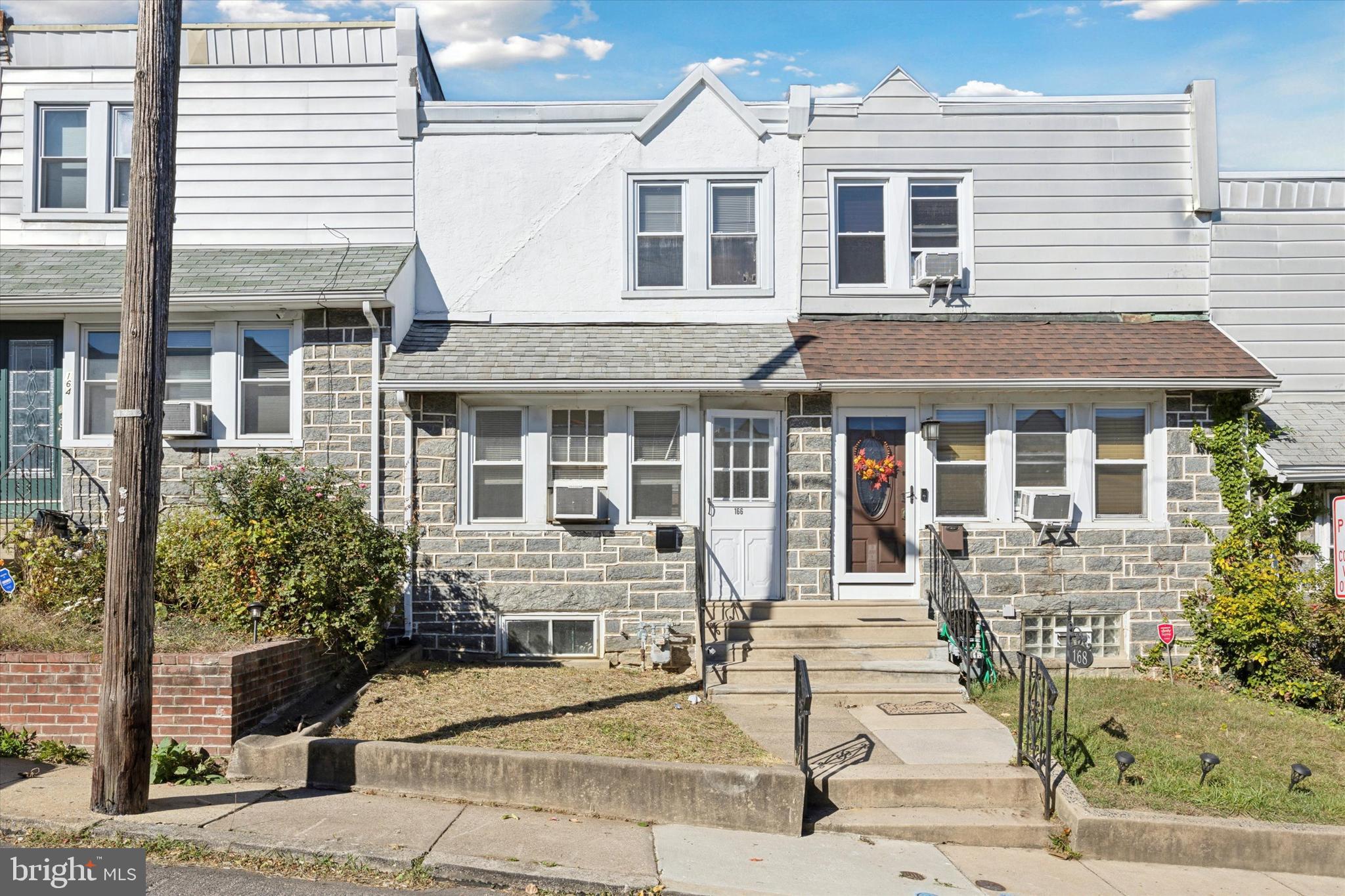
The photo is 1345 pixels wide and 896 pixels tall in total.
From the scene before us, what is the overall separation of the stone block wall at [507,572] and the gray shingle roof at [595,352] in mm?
478

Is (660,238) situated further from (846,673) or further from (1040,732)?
(1040,732)

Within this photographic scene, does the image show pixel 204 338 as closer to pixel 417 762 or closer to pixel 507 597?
pixel 507 597

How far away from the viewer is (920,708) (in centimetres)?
887

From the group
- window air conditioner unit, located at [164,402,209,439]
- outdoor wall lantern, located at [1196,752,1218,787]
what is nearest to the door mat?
outdoor wall lantern, located at [1196,752,1218,787]

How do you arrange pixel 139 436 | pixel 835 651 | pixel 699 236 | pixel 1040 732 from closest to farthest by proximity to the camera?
pixel 139 436 < pixel 1040 732 < pixel 835 651 < pixel 699 236

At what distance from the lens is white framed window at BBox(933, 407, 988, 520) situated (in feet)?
36.5

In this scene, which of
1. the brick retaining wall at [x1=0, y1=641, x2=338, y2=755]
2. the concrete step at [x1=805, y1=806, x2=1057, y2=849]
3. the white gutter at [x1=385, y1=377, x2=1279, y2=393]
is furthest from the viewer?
the white gutter at [x1=385, y1=377, x2=1279, y2=393]

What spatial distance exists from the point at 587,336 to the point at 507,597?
311 centimetres

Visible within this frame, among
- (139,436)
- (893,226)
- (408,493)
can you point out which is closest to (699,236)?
(893,226)

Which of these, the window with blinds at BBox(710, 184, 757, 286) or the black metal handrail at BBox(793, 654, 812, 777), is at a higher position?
the window with blinds at BBox(710, 184, 757, 286)

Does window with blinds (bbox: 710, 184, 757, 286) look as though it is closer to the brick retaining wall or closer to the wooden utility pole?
the wooden utility pole

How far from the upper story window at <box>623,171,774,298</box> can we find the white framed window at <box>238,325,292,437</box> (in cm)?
398

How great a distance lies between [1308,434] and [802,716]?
7683 millimetres

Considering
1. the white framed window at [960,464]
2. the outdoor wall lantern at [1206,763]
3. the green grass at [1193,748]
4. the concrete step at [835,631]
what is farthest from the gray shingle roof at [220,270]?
the outdoor wall lantern at [1206,763]
